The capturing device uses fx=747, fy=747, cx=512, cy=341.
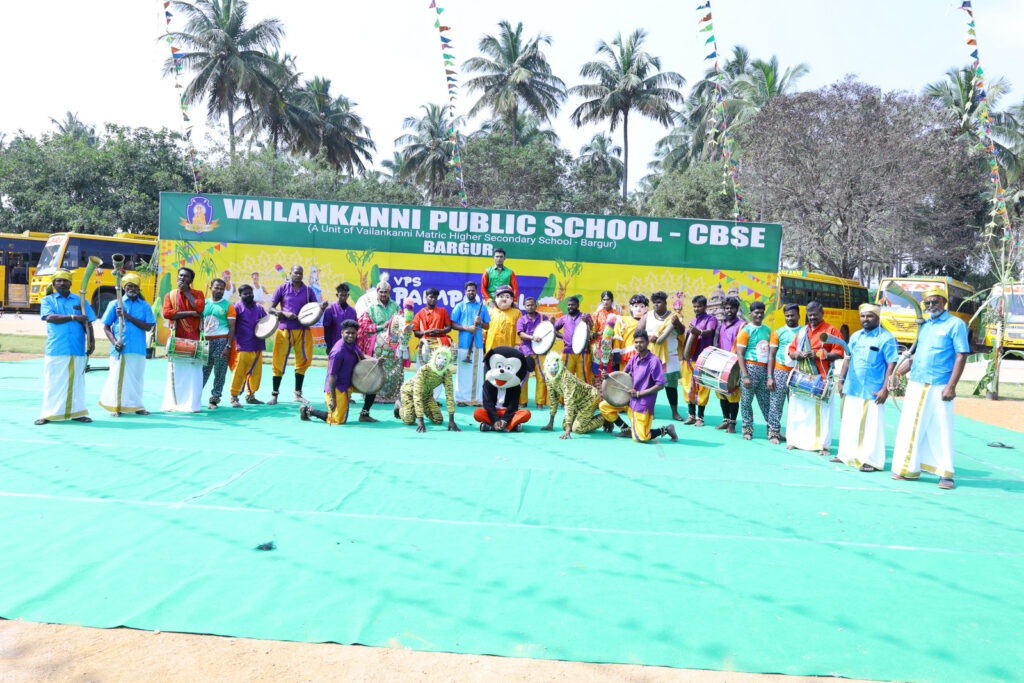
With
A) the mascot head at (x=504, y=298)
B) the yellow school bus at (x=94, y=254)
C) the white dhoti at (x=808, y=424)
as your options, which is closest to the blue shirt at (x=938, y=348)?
the white dhoti at (x=808, y=424)

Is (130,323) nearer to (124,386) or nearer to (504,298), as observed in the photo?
(124,386)

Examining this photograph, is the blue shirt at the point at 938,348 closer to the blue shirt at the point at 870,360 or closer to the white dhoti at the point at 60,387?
the blue shirt at the point at 870,360

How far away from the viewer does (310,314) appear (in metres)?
9.71

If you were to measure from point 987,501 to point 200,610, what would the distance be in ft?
19.5

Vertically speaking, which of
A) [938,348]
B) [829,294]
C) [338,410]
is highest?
[829,294]

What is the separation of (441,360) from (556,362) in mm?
1287

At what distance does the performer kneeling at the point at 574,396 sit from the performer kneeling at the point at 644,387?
403 mm

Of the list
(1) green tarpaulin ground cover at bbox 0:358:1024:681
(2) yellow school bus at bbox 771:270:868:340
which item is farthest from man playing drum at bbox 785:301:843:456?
(2) yellow school bus at bbox 771:270:868:340

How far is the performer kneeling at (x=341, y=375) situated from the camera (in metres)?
8.52

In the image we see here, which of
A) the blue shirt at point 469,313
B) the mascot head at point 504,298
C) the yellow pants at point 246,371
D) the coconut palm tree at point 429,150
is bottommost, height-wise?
the yellow pants at point 246,371

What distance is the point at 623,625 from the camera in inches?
139

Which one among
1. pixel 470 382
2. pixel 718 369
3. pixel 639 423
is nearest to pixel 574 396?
pixel 639 423

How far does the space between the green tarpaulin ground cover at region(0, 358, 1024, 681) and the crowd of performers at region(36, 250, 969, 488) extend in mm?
749

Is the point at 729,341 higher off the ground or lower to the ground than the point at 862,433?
higher
